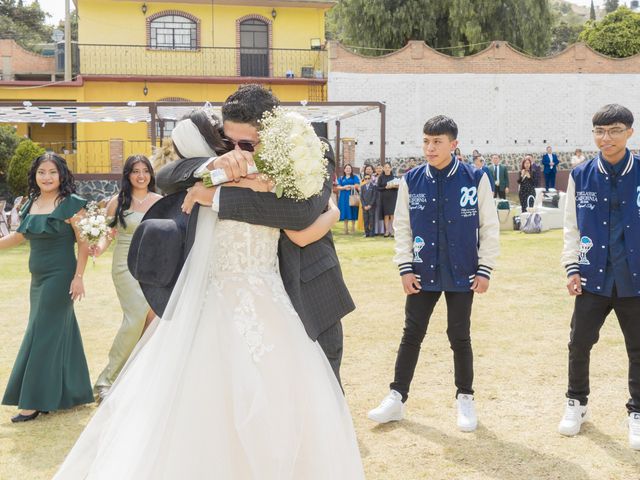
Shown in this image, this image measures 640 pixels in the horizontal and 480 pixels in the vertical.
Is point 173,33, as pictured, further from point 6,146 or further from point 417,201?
point 417,201

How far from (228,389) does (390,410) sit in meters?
2.27

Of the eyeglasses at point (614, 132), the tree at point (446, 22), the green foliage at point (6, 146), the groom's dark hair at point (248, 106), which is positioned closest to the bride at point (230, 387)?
the groom's dark hair at point (248, 106)

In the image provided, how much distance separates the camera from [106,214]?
6.65 meters

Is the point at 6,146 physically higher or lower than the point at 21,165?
higher

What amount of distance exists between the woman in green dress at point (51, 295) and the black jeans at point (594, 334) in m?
3.61

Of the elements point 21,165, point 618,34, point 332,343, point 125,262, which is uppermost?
point 618,34

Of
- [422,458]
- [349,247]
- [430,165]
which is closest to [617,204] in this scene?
[430,165]

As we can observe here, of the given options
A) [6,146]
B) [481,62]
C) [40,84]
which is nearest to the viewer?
[6,146]

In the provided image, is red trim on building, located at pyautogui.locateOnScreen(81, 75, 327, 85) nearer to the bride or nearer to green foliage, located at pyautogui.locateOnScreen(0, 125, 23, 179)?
green foliage, located at pyautogui.locateOnScreen(0, 125, 23, 179)

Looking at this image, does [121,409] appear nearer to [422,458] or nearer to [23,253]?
[422,458]

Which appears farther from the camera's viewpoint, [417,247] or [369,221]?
[369,221]

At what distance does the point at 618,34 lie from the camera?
40438mm

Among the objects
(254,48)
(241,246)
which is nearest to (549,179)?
(254,48)

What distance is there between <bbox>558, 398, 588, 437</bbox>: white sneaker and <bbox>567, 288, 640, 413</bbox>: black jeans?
43 millimetres
